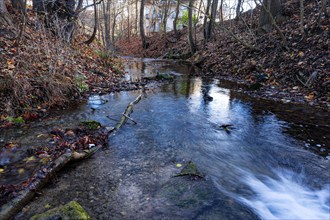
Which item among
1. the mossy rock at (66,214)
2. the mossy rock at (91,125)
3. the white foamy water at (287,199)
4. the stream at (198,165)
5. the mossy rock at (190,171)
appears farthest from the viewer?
the mossy rock at (91,125)

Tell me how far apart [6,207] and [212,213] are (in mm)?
2389

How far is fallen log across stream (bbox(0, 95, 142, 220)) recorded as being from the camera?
109 inches

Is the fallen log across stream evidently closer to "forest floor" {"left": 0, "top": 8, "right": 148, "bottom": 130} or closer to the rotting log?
the rotting log

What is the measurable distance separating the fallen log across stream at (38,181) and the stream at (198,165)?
0.26 ft

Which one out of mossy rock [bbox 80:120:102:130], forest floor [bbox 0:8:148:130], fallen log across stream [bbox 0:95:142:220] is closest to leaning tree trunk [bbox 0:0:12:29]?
forest floor [bbox 0:8:148:130]

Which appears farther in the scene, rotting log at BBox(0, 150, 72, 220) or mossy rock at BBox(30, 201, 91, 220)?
rotting log at BBox(0, 150, 72, 220)

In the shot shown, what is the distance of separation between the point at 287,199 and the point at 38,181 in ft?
11.5

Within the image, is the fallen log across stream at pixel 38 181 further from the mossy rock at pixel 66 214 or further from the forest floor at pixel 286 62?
the forest floor at pixel 286 62

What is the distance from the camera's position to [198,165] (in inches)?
160

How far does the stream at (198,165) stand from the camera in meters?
3.10

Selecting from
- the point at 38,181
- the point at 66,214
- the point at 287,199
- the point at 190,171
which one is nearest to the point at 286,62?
the point at 287,199

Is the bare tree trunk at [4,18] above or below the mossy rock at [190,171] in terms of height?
above

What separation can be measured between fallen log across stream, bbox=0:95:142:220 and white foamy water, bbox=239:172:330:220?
261 centimetres

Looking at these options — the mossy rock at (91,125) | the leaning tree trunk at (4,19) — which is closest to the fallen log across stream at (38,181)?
the mossy rock at (91,125)
